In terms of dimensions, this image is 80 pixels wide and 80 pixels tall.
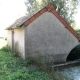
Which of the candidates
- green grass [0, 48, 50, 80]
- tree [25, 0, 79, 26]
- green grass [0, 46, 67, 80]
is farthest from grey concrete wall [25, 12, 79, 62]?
tree [25, 0, 79, 26]

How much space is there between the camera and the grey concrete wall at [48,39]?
13.4m

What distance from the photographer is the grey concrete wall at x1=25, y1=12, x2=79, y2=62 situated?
1345 cm

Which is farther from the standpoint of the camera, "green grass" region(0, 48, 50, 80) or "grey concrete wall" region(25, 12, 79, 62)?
"grey concrete wall" region(25, 12, 79, 62)

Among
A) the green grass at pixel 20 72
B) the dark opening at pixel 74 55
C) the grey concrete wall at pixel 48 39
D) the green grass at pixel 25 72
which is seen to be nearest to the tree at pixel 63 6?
the dark opening at pixel 74 55

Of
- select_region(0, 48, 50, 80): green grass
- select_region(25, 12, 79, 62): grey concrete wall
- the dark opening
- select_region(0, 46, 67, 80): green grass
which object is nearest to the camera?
select_region(0, 48, 50, 80): green grass

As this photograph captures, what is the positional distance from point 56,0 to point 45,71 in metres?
19.7

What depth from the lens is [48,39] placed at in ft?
46.4

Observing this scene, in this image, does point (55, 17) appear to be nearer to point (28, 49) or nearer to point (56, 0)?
point (28, 49)

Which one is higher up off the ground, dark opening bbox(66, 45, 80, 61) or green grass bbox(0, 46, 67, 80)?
dark opening bbox(66, 45, 80, 61)

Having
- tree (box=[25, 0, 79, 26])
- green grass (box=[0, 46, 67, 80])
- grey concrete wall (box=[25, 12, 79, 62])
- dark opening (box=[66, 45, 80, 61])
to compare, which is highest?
tree (box=[25, 0, 79, 26])

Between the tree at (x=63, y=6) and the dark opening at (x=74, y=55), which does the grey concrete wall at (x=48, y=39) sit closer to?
the dark opening at (x=74, y=55)

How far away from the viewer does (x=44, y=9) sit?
44.7ft

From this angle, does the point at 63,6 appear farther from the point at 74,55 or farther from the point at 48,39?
the point at 48,39

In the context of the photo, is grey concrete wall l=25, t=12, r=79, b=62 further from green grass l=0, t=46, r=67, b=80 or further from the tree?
the tree
